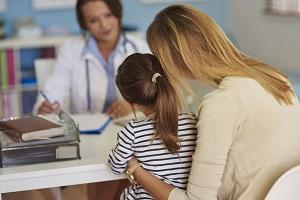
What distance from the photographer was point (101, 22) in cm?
261

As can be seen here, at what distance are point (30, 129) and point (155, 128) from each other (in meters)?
0.44

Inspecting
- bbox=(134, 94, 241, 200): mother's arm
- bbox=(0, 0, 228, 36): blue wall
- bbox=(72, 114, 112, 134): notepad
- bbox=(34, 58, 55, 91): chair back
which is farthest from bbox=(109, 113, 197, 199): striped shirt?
bbox=(0, 0, 228, 36): blue wall

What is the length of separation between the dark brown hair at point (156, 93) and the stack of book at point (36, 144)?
11.9 inches

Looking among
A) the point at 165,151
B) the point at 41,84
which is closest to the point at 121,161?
the point at 165,151

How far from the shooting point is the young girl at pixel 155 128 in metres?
1.50

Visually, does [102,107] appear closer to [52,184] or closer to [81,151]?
[81,151]

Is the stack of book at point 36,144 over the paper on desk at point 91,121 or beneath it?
over

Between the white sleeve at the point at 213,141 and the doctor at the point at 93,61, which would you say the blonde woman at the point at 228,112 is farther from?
the doctor at the point at 93,61

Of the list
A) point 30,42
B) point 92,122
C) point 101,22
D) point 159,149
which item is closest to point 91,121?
→ point 92,122

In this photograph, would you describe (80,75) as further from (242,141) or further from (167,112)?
(242,141)

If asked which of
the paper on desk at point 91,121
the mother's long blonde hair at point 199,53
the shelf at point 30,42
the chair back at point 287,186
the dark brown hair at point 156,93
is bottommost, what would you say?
the paper on desk at point 91,121

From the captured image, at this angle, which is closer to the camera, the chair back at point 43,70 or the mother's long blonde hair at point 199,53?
the mother's long blonde hair at point 199,53

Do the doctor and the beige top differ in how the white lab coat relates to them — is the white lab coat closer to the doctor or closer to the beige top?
the doctor

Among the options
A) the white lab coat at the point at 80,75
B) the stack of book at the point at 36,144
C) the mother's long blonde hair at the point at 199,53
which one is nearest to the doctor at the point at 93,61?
the white lab coat at the point at 80,75
